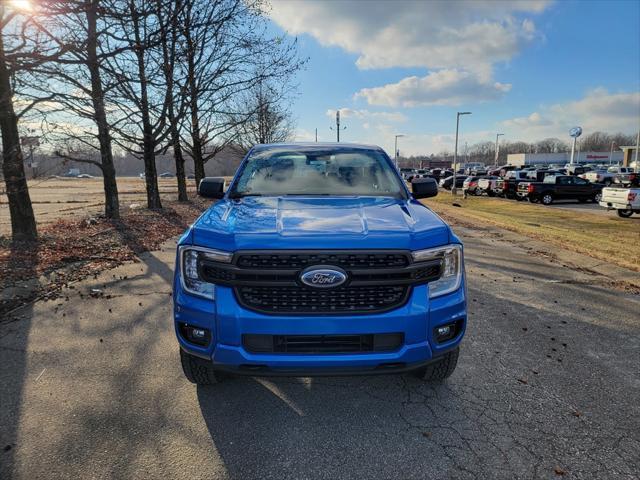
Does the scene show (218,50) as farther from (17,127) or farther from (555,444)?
(555,444)

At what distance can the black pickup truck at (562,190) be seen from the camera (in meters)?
25.5

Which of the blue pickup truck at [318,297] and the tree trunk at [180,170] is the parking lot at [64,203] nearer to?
the tree trunk at [180,170]

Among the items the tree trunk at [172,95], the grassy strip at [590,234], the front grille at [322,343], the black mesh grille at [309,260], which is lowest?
the grassy strip at [590,234]

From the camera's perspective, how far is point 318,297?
2531 mm

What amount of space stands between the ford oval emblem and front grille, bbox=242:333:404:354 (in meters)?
0.33

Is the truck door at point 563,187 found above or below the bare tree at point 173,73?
below

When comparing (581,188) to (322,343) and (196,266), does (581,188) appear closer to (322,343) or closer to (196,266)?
(322,343)

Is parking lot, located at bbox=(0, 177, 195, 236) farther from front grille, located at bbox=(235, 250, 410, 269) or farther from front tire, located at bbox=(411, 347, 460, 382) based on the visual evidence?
front tire, located at bbox=(411, 347, 460, 382)

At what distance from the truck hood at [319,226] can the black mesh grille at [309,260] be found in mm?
51

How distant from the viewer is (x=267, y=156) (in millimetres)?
4438

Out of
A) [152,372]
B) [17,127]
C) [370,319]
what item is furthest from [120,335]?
[17,127]

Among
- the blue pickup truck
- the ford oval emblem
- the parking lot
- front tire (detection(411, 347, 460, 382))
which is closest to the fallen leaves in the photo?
the parking lot

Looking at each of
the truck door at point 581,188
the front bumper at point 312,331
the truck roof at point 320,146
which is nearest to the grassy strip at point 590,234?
the truck roof at point 320,146

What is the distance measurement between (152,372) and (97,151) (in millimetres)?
11490
